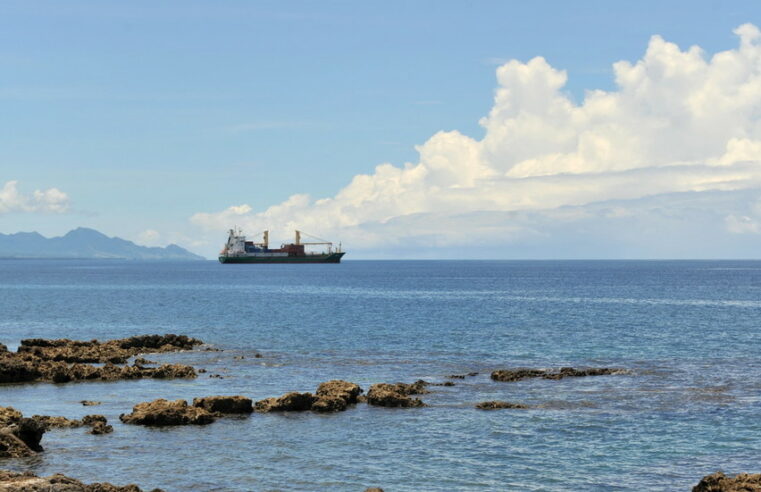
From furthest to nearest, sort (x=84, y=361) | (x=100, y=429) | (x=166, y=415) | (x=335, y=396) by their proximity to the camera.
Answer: (x=84, y=361) → (x=335, y=396) → (x=166, y=415) → (x=100, y=429)

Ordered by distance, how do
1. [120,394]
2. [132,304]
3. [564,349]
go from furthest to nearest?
[132,304] → [564,349] → [120,394]

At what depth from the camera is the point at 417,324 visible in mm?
80312

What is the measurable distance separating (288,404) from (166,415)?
222 inches

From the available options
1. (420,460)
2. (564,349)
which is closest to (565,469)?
(420,460)

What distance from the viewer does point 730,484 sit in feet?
68.1

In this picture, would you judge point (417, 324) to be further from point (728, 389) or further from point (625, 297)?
point (625, 297)

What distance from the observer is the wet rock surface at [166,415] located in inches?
1241

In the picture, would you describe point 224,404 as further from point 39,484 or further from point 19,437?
point 39,484

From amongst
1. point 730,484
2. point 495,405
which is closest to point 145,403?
point 495,405

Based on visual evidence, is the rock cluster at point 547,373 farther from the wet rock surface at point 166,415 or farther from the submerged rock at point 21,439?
Answer: the submerged rock at point 21,439

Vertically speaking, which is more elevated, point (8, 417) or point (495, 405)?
point (8, 417)


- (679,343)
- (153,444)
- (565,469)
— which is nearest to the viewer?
(565,469)

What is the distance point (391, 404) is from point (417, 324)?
147ft

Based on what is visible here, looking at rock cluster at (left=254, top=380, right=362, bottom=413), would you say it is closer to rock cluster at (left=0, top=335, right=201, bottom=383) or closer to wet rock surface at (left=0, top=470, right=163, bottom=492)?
rock cluster at (left=0, top=335, right=201, bottom=383)
